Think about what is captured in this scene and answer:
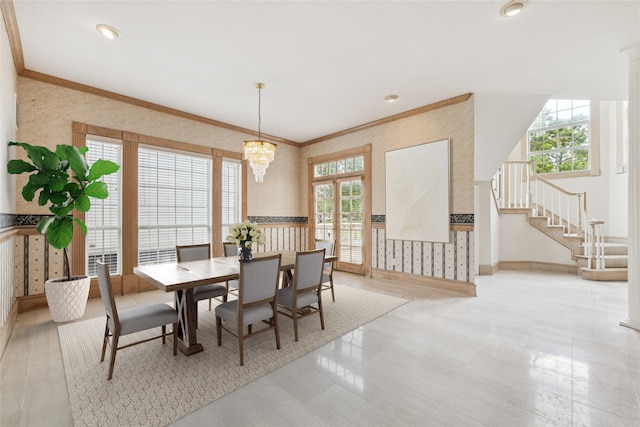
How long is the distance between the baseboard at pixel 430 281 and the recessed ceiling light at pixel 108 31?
5.14 meters

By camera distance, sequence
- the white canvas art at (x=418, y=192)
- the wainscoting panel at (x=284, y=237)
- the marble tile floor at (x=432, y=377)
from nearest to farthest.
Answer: the marble tile floor at (x=432, y=377), the white canvas art at (x=418, y=192), the wainscoting panel at (x=284, y=237)

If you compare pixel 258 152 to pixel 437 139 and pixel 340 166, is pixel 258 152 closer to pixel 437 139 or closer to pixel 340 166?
pixel 340 166

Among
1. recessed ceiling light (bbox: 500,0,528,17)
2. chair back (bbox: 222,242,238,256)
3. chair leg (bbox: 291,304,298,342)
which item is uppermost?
recessed ceiling light (bbox: 500,0,528,17)


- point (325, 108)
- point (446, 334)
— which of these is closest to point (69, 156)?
point (325, 108)

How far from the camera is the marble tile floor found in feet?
5.65

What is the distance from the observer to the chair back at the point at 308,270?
2797mm

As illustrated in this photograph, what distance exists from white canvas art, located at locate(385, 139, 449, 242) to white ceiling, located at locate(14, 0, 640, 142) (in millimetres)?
903

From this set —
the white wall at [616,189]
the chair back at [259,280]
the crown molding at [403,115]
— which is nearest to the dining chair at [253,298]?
the chair back at [259,280]

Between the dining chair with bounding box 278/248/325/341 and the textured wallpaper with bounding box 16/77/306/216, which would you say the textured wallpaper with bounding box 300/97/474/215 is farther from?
the dining chair with bounding box 278/248/325/341

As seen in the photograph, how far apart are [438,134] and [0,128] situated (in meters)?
5.39

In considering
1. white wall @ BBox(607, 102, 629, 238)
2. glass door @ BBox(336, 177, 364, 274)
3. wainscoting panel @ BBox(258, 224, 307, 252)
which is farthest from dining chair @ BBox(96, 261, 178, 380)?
white wall @ BBox(607, 102, 629, 238)

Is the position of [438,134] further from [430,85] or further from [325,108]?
[325,108]

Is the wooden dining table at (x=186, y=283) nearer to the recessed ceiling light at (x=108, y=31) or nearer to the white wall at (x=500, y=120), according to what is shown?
the recessed ceiling light at (x=108, y=31)

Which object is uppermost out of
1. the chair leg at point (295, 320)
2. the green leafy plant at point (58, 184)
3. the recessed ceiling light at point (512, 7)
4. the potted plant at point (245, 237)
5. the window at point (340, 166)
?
the recessed ceiling light at point (512, 7)
